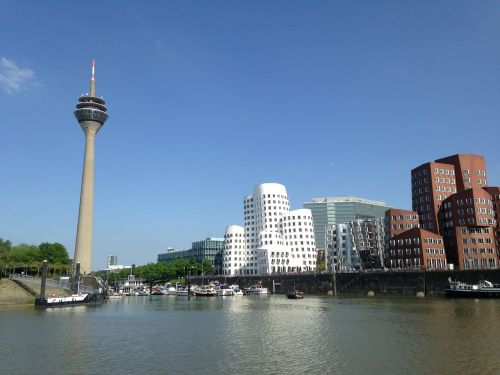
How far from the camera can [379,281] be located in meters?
154

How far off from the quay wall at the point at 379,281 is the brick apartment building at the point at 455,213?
13.7 metres

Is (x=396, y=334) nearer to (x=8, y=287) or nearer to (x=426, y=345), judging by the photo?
(x=426, y=345)

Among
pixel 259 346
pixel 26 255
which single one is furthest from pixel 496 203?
pixel 26 255

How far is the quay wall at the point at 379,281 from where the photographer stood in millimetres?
130750

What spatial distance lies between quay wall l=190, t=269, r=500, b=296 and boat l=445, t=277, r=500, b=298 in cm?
397

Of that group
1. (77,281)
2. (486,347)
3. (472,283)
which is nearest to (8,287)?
(77,281)

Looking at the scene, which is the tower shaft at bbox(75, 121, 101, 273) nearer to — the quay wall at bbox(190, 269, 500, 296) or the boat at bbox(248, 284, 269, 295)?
the boat at bbox(248, 284, 269, 295)

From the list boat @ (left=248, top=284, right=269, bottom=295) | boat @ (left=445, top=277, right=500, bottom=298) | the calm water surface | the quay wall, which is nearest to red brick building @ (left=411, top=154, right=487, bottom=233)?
the quay wall

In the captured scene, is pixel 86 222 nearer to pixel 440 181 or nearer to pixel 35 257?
pixel 35 257

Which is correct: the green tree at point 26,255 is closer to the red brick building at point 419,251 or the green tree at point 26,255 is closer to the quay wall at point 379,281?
the quay wall at point 379,281

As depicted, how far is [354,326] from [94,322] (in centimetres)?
4041

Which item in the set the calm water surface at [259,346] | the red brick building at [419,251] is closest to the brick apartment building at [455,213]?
the red brick building at [419,251]

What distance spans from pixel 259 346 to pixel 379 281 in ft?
372

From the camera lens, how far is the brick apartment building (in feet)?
515
